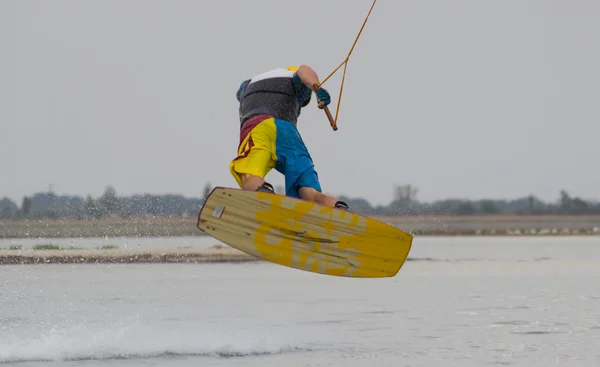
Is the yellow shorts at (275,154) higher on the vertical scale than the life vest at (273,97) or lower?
lower

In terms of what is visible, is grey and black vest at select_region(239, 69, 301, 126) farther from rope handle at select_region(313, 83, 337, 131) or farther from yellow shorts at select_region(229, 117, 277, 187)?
rope handle at select_region(313, 83, 337, 131)

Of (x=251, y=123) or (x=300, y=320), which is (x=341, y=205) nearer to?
(x=251, y=123)

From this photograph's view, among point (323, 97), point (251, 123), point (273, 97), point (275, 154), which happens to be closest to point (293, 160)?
point (275, 154)

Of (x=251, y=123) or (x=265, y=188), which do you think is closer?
(x=265, y=188)

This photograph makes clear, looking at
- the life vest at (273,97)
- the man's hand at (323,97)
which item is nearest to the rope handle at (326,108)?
the man's hand at (323,97)

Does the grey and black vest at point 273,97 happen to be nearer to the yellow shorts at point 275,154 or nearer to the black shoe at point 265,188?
the yellow shorts at point 275,154

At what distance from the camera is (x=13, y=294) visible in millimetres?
22266

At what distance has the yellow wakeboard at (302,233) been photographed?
1195 cm

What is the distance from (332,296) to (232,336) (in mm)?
6500

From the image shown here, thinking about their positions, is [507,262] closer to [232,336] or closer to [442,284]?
[442,284]

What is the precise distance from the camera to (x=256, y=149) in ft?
39.4

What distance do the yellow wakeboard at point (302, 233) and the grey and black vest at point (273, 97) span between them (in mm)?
827

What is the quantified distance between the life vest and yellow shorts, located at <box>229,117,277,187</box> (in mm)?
145

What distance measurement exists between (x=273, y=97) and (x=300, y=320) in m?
5.43
